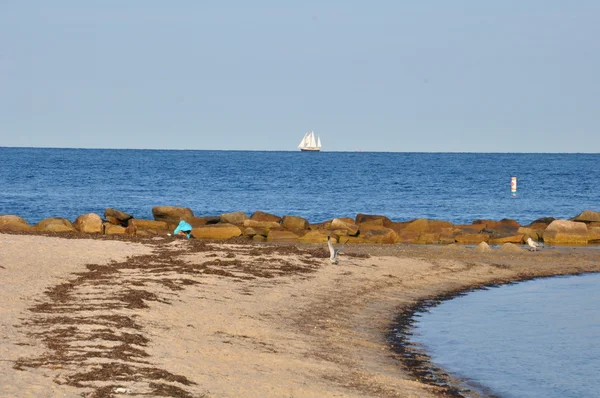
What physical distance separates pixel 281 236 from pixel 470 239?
7.35m

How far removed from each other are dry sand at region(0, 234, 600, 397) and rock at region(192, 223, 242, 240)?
12.5 feet

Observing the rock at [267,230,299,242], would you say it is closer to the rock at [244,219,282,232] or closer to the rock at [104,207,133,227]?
the rock at [244,219,282,232]

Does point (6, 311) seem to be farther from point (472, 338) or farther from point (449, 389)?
Answer: point (472, 338)

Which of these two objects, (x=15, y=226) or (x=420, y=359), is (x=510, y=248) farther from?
(x=15, y=226)

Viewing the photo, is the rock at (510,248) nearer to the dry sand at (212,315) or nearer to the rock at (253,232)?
the dry sand at (212,315)

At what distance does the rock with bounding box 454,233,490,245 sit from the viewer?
1375 inches

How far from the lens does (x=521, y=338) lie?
18.5 m

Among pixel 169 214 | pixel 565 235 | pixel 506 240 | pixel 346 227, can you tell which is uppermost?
pixel 169 214

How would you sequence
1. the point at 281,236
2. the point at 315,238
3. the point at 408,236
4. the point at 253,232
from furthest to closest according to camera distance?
the point at 408,236, the point at 281,236, the point at 253,232, the point at 315,238

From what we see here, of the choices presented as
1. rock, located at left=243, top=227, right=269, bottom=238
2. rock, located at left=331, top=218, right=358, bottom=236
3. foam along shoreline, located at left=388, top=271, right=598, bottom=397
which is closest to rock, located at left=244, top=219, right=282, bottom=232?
rock, located at left=243, top=227, right=269, bottom=238

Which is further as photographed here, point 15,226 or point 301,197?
point 301,197

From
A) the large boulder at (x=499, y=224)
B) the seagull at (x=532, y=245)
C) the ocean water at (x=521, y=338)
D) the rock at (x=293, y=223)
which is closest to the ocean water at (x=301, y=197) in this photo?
the large boulder at (x=499, y=224)

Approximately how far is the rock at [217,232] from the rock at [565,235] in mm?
12149

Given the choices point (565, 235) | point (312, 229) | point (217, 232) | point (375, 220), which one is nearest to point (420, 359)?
point (217, 232)
